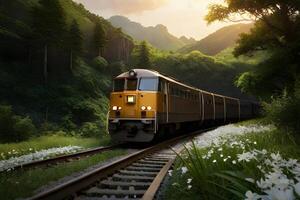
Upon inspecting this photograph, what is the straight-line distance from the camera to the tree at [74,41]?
55.5 meters

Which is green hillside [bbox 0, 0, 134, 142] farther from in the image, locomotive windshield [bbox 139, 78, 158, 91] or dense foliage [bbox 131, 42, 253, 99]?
dense foliage [bbox 131, 42, 253, 99]

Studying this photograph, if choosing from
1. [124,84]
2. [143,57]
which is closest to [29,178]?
[124,84]

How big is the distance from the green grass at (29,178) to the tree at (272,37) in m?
12.4

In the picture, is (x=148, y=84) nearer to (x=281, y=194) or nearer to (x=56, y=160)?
(x=56, y=160)

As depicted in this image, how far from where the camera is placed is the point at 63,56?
190 ft

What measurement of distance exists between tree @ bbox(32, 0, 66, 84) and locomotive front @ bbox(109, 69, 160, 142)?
3224 centimetres

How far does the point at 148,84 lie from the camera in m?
17.1

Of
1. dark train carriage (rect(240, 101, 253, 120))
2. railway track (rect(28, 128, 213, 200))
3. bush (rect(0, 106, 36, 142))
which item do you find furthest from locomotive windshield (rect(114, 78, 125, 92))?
dark train carriage (rect(240, 101, 253, 120))

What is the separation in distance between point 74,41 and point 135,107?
4099cm

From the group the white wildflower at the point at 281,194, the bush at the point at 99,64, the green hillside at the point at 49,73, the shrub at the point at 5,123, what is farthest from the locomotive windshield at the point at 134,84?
the bush at the point at 99,64

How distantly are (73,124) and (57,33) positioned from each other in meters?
13.2

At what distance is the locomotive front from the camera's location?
655 inches

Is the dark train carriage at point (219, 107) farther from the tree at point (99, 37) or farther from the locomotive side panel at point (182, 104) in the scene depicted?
the tree at point (99, 37)

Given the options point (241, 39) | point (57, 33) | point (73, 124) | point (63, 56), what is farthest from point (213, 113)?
point (63, 56)
